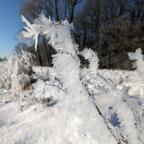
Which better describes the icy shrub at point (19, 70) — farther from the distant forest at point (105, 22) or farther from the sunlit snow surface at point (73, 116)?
the distant forest at point (105, 22)

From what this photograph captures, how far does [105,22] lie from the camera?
42.6 feet

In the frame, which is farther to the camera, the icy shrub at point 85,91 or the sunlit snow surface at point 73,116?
the sunlit snow surface at point 73,116

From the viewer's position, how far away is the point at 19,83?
388 centimetres

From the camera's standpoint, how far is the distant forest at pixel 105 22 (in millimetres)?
10906

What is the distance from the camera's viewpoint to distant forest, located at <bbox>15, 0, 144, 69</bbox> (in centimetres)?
1091

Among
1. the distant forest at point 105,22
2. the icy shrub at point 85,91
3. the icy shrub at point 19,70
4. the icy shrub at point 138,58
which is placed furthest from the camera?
the distant forest at point 105,22

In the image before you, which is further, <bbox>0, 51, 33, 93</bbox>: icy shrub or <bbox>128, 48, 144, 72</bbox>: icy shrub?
<bbox>0, 51, 33, 93</bbox>: icy shrub

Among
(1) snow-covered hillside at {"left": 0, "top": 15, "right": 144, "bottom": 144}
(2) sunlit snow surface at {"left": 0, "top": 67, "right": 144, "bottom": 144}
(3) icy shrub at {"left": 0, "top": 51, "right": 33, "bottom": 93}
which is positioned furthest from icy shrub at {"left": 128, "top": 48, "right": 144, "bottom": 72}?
(3) icy shrub at {"left": 0, "top": 51, "right": 33, "bottom": 93}

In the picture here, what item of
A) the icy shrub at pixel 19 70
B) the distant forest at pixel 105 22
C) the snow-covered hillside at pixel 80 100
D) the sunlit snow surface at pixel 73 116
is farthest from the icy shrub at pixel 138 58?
the distant forest at pixel 105 22

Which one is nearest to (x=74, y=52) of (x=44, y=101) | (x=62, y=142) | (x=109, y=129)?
(x=109, y=129)

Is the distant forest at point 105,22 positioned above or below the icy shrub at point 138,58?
above

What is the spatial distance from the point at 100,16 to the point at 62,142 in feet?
40.8

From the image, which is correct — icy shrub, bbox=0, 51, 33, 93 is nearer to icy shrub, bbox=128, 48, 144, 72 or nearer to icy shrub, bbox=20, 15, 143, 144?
icy shrub, bbox=20, 15, 143, 144

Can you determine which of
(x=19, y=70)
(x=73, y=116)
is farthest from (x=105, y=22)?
(x=73, y=116)
